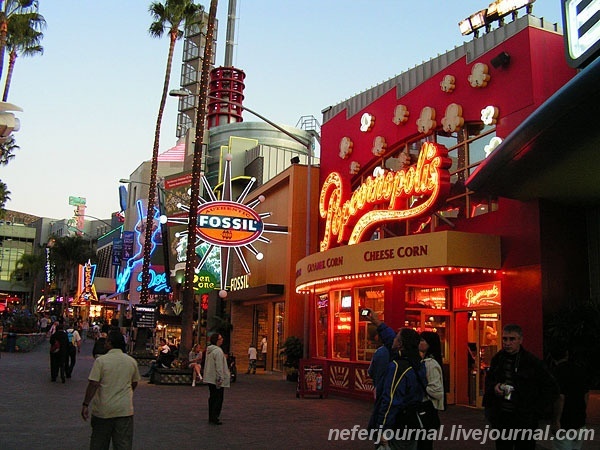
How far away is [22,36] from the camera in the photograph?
3397 cm

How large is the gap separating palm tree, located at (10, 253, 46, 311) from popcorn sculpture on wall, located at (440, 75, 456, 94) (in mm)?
113278

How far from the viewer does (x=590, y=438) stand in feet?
34.2

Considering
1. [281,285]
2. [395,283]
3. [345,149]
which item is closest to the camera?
[395,283]

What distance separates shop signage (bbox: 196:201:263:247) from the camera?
24406 mm

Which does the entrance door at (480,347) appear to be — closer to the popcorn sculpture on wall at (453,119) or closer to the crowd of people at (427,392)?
the popcorn sculpture on wall at (453,119)

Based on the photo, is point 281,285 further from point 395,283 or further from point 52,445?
point 52,445

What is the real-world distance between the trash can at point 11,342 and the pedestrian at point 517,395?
3488cm

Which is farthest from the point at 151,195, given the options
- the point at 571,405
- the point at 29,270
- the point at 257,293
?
the point at 29,270

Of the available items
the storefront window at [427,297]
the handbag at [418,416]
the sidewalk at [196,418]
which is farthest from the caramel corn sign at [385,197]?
the handbag at [418,416]

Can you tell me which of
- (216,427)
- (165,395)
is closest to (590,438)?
(216,427)

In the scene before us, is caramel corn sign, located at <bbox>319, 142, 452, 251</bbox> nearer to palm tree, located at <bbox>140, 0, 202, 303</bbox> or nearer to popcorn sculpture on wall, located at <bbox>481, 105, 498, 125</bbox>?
popcorn sculpture on wall, located at <bbox>481, 105, 498, 125</bbox>

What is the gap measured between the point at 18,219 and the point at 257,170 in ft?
509

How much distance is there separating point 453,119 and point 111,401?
41.8ft

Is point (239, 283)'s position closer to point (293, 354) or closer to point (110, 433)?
point (293, 354)
